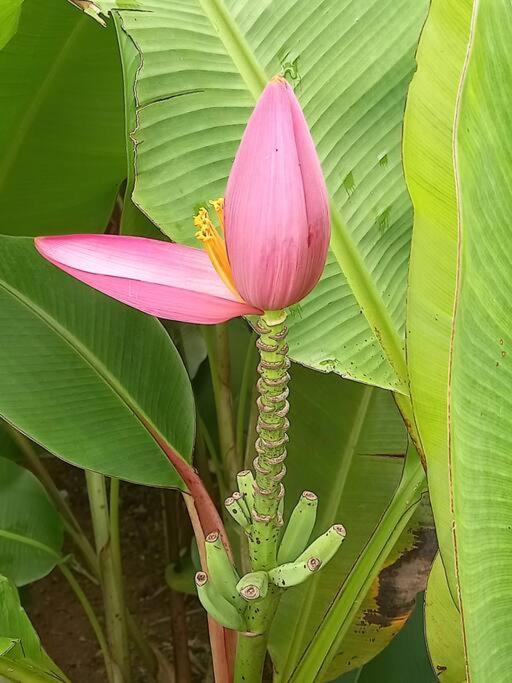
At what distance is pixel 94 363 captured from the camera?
552 mm

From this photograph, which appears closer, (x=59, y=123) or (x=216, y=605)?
(x=216, y=605)

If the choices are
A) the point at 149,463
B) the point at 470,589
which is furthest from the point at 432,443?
the point at 149,463

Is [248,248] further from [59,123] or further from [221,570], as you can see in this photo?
[59,123]

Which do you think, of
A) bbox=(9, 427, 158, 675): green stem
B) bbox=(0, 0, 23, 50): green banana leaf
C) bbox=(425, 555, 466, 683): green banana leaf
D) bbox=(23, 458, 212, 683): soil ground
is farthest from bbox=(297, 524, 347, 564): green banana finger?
bbox=(23, 458, 212, 683): soil ground

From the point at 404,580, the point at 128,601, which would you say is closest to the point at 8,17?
the point at 404,580

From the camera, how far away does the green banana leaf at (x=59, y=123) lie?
58cm

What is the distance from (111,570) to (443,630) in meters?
0.44

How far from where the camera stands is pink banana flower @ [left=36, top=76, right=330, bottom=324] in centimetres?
27

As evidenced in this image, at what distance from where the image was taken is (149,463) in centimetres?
54

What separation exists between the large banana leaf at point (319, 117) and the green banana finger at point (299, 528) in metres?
0.12

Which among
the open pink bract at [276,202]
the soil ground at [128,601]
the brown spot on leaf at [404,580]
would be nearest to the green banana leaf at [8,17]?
the open pink bract at [276,202]

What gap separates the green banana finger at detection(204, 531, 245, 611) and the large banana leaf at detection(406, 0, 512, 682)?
0.40 feet

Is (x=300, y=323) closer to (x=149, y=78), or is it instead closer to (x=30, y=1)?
(x=149, y=78)

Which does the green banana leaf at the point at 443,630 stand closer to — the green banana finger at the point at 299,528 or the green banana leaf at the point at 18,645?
the green banana finger at the point at 299,528
